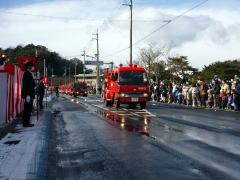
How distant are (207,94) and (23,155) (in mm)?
19741

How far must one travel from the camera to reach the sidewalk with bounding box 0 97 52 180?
17.7ft

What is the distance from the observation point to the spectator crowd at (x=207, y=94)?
20.8 m

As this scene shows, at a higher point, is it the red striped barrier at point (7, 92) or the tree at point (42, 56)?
the tree at point (42, 56)

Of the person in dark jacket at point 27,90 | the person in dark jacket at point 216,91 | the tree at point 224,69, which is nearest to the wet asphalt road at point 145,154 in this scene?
the person in dark jacket at point 27,90

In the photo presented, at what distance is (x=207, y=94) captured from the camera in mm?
24875

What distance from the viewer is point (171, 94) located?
31.2 metres

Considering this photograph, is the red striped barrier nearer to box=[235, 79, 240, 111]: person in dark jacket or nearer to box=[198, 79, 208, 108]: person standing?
box=[235, 79, 240, 111]: person in dark jacket

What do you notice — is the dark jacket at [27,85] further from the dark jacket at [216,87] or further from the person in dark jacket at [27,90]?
the dark jacket at [216,87]

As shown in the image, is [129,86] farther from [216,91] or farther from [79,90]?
[79,90]

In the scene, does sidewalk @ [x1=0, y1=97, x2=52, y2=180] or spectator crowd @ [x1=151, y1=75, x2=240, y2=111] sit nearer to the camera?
sidewalk @ [x1=0, y1=97, x2=52, y2=180]

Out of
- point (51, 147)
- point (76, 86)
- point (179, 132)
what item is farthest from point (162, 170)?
point (76, 86)

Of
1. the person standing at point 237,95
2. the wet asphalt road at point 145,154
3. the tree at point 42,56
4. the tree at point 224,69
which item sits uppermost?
the tree at point 42,56

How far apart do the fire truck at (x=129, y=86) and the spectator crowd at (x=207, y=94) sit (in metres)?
4.41

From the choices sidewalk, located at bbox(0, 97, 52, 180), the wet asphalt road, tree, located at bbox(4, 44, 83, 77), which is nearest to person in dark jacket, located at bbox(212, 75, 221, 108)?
the wet asphalt road
